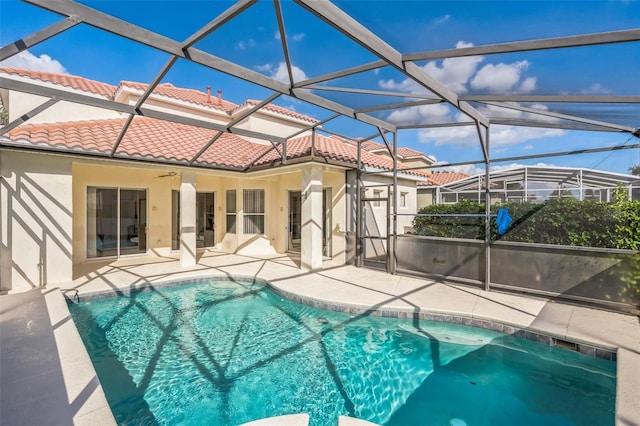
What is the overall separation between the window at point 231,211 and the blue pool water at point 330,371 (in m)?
7.39

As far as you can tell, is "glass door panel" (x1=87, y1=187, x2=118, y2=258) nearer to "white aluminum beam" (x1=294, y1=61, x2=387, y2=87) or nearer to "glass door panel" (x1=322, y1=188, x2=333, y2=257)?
"glass door panel" (x1=322, y1=188, x2=333, y2=257)

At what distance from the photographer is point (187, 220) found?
1112cm

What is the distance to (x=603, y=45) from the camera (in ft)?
11.5

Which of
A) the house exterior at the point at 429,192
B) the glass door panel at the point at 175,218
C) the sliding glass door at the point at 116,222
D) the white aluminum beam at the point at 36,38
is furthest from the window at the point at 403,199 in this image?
the white aluminum beam at the point at 36,38

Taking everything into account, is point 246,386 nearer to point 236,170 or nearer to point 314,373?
point 314,373

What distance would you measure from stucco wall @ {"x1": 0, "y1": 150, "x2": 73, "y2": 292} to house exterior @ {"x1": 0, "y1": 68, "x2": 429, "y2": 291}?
0.02 meters

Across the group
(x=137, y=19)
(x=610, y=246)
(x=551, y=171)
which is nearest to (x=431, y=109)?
(x=610, y=246)

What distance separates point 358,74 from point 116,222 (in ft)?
38.4

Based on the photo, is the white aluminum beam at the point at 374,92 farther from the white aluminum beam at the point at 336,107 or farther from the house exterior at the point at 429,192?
the house exterior at the point at 429,192

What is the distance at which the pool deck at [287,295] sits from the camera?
336 cm

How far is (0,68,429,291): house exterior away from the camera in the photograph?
26.5ft

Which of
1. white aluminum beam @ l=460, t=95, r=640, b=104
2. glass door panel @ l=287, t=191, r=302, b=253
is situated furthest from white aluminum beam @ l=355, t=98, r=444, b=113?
glass door panel @ l=287, t=191, r=302, b=253

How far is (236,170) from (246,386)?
8.92 m

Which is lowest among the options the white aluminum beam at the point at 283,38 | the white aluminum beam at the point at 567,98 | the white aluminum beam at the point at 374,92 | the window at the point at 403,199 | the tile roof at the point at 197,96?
the window at the point at 403,199
